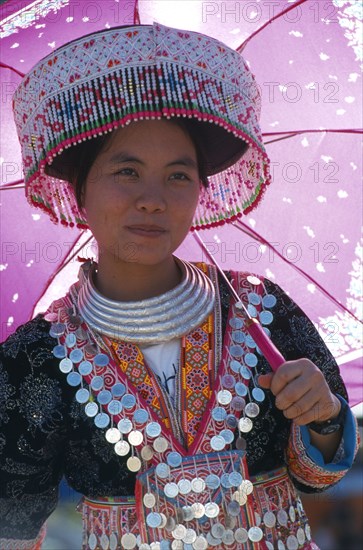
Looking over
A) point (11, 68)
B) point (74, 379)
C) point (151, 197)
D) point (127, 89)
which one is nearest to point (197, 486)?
point (74, 379)

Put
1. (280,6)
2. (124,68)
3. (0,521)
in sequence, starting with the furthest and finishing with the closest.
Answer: (280,6), (0,521), (124,68)

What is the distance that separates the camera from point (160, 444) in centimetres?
203

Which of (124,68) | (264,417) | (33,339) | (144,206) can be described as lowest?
(264,417)

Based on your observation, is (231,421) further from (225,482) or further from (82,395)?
(82,395)

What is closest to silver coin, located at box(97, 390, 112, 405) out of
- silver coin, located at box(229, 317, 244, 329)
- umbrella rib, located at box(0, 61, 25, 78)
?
silver coin, located at box(229, 317, 244, 329)

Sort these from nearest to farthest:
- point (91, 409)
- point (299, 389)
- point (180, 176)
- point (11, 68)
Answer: point (299, 389)
point (91, 409)
point (180, 176)
point (11, 68)

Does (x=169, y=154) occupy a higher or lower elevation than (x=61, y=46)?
lower

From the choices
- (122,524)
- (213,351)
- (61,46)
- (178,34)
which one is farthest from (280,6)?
(122,524)

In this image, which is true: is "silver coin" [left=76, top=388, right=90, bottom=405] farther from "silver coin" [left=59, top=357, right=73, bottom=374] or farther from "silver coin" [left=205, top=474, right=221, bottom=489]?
"silver coin" [left=205, top=474, right=221, bottom=489]

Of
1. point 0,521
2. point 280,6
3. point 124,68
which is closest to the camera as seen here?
point 124,68

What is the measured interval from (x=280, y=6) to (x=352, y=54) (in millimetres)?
230

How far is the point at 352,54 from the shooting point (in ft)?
8.27

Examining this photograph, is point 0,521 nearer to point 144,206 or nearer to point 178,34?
point 144,206

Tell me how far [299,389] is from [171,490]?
1.13ft
